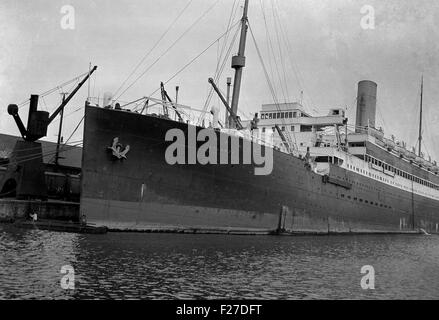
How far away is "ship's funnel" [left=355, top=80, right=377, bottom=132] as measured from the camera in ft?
138

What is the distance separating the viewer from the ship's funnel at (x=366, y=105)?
4203cm

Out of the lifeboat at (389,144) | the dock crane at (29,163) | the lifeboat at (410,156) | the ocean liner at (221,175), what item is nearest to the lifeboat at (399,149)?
the lifeboat at (389,144)

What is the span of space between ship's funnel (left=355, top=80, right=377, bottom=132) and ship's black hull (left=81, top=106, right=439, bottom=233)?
613 inches

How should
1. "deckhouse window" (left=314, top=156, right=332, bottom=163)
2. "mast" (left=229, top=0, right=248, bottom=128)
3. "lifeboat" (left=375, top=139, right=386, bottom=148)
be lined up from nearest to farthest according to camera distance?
"mast" (left=229, top=0, right=248, bottom=128) → "deckhouse window" (left=314, top=156, right=332, bottom=163) → "lifeboat" (left=375, top=139, right=386, bottom=148)

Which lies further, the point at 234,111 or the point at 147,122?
the point at 234,111

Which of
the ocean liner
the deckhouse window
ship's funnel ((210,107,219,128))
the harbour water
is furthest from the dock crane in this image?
the deckhouse window

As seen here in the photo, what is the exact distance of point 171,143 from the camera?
21266mm

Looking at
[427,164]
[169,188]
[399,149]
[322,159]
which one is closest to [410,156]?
[399,149]

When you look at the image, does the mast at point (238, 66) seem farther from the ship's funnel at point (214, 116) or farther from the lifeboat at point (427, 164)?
the lifeboat at point (427, 164)

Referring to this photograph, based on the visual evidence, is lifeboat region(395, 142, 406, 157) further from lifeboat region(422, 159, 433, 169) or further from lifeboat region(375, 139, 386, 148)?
lifeboat region(422, 159, 433, 169)

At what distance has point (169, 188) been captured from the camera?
2112 cm
